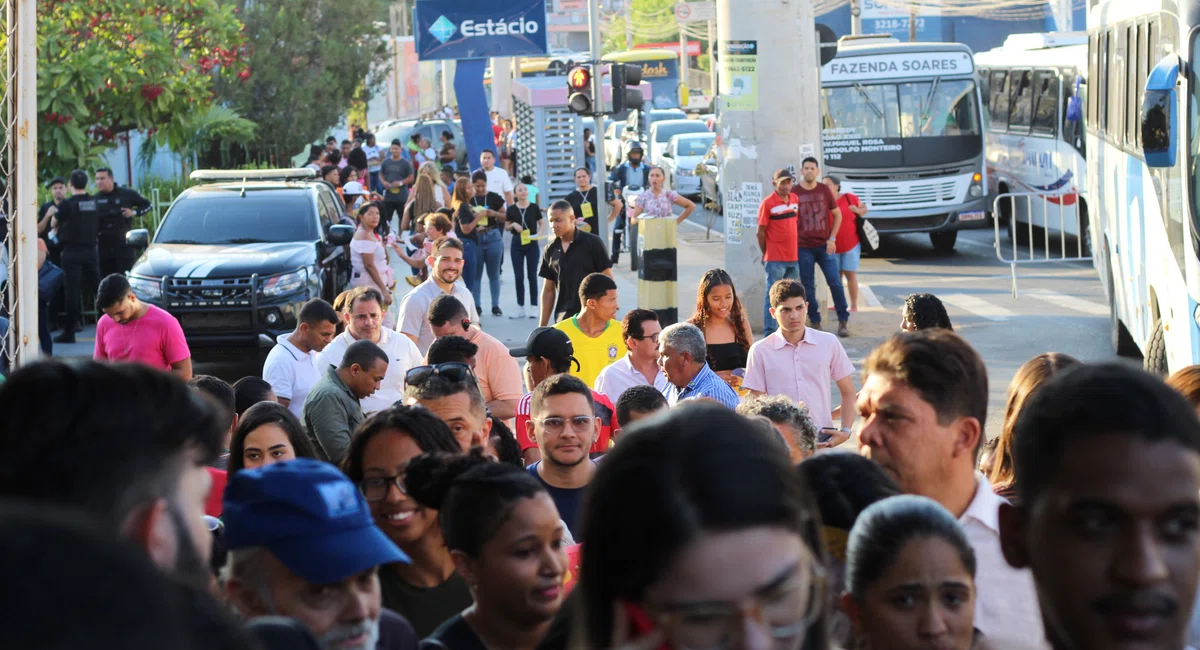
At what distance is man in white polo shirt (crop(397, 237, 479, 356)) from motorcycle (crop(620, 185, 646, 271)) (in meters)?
9.51

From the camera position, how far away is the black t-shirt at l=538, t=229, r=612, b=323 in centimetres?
1299

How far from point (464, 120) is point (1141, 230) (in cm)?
1799

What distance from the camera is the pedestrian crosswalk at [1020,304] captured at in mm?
17672

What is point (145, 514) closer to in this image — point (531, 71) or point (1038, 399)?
point (1038, 399)

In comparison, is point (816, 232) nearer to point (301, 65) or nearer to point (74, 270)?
point (74, 270)

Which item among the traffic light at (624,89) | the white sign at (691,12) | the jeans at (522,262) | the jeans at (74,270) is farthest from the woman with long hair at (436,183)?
the white sign at (691,12)

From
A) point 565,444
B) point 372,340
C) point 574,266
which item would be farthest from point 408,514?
point 574,266

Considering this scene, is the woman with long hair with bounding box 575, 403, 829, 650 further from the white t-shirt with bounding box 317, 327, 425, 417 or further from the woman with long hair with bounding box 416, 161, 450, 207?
the woman with long hair with bounding box 416, 161, 450, 207

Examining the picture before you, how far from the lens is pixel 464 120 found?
93.7 ft

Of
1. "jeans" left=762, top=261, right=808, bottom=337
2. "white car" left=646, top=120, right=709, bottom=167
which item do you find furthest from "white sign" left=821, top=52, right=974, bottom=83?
"white car" left=646, top=120, right=709, bottom=167

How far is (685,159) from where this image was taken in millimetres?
35438

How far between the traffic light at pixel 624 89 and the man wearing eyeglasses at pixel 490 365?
10.5m

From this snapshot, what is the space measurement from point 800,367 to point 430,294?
3.31m

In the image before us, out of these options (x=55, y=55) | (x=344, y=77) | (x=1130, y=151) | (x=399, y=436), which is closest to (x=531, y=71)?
(x=344, y=77)
